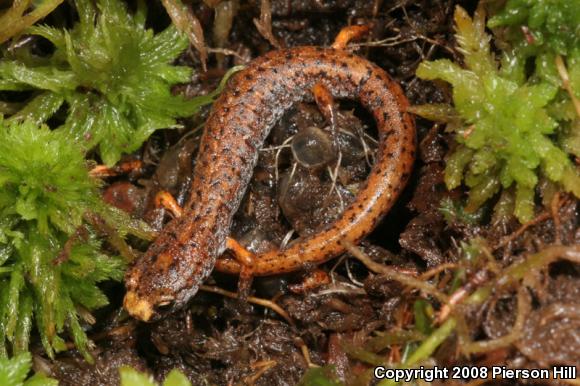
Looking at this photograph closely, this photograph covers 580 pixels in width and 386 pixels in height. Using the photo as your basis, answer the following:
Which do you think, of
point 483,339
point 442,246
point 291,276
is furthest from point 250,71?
point 483,339

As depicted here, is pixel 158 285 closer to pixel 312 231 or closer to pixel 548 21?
pixel 312 231

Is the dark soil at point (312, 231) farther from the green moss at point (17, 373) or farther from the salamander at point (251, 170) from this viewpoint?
the green moss at point (17, 373)

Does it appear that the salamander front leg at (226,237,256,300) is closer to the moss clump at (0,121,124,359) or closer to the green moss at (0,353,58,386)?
the moss clump at (0,121,124,359)

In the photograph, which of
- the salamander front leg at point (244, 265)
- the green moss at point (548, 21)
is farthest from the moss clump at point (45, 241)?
the green moss at point (548, 21)

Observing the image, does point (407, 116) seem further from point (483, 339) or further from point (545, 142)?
point (483, 339)

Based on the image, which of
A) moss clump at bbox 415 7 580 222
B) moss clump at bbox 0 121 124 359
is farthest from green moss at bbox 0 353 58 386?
moss clump at bbox 415 7 580 222

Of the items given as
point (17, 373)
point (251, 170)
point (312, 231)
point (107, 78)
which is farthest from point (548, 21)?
point (17, 373)

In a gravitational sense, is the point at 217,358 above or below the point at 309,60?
below
